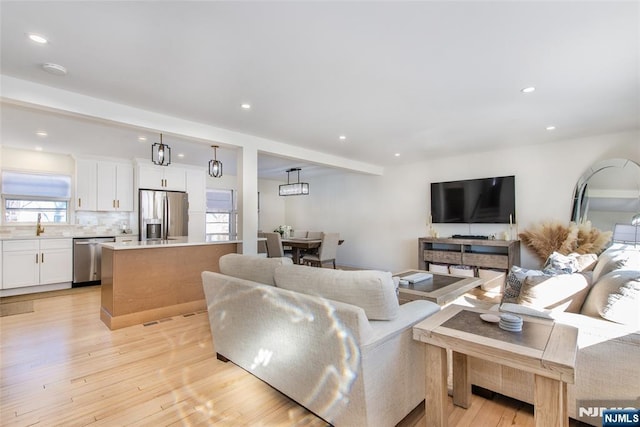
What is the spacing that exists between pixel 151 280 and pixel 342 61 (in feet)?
10.3

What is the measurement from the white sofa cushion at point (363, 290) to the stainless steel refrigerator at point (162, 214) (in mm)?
4991

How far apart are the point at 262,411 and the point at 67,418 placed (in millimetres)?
1162

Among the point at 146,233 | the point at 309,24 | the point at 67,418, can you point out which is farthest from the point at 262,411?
the point at 146,233

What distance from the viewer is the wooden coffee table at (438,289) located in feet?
8.80

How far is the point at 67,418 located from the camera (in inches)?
70.6

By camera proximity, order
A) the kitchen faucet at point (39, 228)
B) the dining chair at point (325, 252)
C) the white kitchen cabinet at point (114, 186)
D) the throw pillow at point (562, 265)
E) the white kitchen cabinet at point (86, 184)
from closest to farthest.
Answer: the throw pillow at point (562, 265), the kitchen faucet at point (39, 228), the white kitchen cabinet at point (86, 184), the white kitchen cabinet at point (114, 186), the dining chair at point (325, 252)

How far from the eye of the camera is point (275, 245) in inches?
236

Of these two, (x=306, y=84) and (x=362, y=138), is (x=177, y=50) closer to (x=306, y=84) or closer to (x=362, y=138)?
(x=306, y=84)

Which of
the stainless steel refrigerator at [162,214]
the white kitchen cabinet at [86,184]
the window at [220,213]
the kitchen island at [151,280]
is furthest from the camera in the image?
the window at [220,213]

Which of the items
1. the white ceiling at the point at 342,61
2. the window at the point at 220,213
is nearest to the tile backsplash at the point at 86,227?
the window at the point at 220,213

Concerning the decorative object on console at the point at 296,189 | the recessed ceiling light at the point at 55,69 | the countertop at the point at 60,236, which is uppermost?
the recessed ceiling light at the point at 55,69

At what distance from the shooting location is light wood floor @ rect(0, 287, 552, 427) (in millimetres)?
1777

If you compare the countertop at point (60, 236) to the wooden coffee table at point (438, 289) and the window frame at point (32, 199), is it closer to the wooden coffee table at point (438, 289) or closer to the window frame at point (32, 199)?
the window frame at point (32, 199)

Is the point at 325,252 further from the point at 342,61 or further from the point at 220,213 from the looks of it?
the point at 342,61
